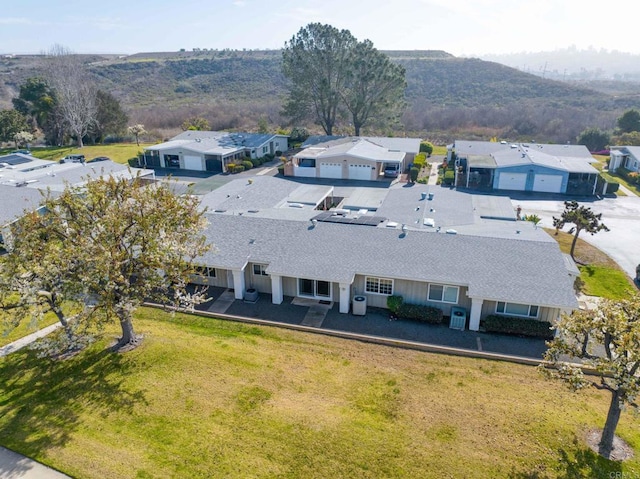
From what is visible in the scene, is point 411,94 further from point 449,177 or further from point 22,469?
point 22,469

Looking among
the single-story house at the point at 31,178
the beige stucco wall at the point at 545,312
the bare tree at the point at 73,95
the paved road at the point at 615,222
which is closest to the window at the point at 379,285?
the beige stucco wall at the point at 545,312

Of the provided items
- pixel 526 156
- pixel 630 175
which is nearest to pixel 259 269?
pixel 526 156

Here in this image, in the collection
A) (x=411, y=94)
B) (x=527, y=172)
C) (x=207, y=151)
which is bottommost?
(x=527, y=172)

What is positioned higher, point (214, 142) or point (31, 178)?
point (214, 142)

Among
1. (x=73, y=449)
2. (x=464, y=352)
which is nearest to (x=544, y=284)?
(x=464, y=352)

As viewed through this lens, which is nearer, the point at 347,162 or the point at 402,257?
the point at 402,257

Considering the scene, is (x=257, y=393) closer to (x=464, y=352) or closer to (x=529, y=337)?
(x=464, y=352)

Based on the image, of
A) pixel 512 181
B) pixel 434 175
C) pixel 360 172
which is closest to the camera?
pixel 512 181
